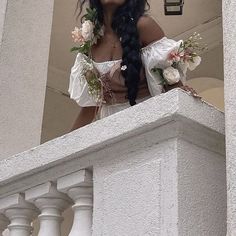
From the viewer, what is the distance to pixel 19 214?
10.3 feet

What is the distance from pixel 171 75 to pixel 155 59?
9 cm

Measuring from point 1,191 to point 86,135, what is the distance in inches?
22.7

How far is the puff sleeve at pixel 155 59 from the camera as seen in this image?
3.22m

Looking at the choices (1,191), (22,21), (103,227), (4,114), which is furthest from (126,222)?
(22,21)

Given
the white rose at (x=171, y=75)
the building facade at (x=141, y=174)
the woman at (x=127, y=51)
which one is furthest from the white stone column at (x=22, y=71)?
the white rose at (x=171, y=75)

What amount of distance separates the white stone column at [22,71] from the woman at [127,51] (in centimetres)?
84

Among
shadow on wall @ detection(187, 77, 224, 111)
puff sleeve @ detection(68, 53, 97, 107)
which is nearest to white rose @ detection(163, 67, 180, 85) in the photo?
puff sleeve @ detection(68, 53, 97, 107)

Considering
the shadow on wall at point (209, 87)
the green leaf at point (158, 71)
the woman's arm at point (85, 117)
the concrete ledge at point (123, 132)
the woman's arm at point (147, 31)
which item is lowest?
the concrete ledge at point (123, 132)

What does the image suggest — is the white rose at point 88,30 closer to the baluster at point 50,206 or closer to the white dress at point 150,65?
the white dress at point 150,65

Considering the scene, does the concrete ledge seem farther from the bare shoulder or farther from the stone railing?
the bare shoulder

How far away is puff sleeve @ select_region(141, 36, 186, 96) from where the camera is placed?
322 centimetres

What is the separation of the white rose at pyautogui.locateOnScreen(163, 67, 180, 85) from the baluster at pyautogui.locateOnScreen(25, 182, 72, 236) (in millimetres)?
637

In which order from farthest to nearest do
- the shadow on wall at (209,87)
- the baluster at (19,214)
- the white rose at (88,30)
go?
1. the shadow on wall at (209,87)
2. the white rose at (88,30)
3. the baluster at (19,214)

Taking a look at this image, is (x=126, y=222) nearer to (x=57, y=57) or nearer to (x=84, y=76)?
(x=84, y=76)
